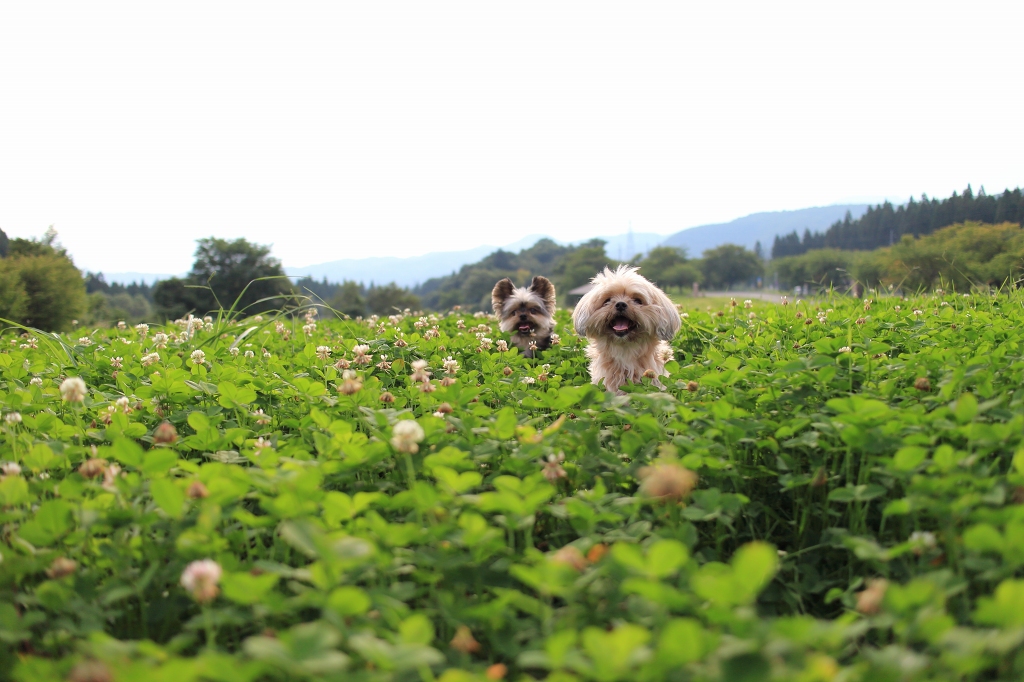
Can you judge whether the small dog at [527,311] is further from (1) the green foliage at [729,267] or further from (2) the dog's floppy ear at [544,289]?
(1) the green foliage at [729,267]

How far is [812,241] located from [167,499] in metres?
166

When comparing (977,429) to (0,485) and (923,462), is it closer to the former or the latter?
(923,462)

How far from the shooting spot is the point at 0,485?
2.22 m

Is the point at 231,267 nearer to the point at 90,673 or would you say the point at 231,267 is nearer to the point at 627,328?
the point at 627,328

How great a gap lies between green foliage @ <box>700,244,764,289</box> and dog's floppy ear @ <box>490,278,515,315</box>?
524ft

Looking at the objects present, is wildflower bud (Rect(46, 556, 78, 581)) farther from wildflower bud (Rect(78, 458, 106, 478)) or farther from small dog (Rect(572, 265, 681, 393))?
small dog (Rect(572, 265, 681, 393))

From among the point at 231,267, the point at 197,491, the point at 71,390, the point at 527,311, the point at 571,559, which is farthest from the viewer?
the point at 231,267

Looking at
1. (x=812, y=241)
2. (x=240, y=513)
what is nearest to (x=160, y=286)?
(x=240, y=513)

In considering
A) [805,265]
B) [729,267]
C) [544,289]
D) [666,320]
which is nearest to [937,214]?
[544,289]

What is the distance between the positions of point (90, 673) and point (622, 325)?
18.3 feet

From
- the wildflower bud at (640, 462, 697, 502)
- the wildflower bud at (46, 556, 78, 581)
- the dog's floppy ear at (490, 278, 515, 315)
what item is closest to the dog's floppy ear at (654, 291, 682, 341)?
the dog's floppy ear at (490, 278, 515, 315)

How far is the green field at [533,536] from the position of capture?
→ 1.52 meters

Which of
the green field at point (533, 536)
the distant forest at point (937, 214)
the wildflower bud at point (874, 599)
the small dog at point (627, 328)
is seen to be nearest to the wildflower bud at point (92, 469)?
the green field at point (533, 536)

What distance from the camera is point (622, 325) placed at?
21.4 feet
